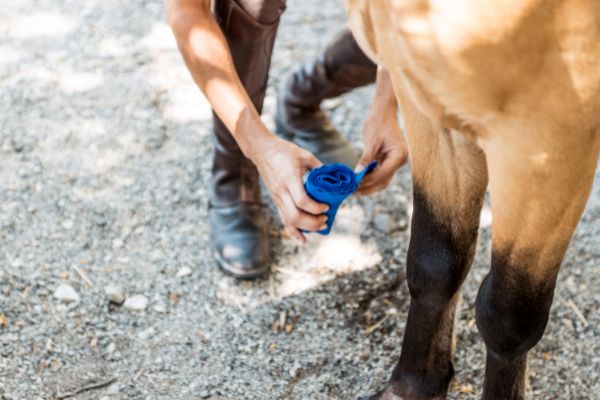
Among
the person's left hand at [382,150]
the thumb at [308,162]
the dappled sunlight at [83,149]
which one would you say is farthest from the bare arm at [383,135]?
the dappled sunlight at [83,149]

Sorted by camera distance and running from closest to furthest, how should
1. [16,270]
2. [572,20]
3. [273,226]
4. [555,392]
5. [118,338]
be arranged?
[572,20] < [555,392] < [118,338] < [16,270] < [273,226]

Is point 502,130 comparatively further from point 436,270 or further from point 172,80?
point 172,80

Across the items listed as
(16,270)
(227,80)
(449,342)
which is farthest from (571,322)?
(16,270)

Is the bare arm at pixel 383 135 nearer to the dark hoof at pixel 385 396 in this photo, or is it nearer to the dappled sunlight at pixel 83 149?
the dark hoof at pixel 385 396

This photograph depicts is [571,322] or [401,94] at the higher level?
[401,94]

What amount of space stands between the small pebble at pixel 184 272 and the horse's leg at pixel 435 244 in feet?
2.35

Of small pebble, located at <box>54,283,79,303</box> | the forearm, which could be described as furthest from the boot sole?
the forearm

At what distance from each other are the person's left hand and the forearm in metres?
0.26

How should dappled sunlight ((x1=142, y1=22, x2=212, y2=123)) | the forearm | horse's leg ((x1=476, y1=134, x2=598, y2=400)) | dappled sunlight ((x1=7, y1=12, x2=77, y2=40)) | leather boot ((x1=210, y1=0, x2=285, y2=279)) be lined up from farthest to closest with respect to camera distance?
dappled sunlight ((x1=7, y1=12, x2=77, y2=40)) → dappled sunlight ((x1=142, y1=22, x2=212, y2=123)) → leather boot ((x1=210, y1=0, x2=285, y2=279)) → the forearm → horse's leg ((x1=476, y1=134, x2=598, y2=400))

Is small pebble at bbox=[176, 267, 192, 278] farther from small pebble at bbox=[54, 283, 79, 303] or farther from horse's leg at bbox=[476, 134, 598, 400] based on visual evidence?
horse's leg at bbox=[476, 134, 598, 400]

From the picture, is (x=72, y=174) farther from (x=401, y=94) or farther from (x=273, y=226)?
(x=401, y=94)

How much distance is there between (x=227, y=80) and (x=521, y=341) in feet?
2.65

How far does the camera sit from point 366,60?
8.58 ft

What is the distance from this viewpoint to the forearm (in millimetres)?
1847
